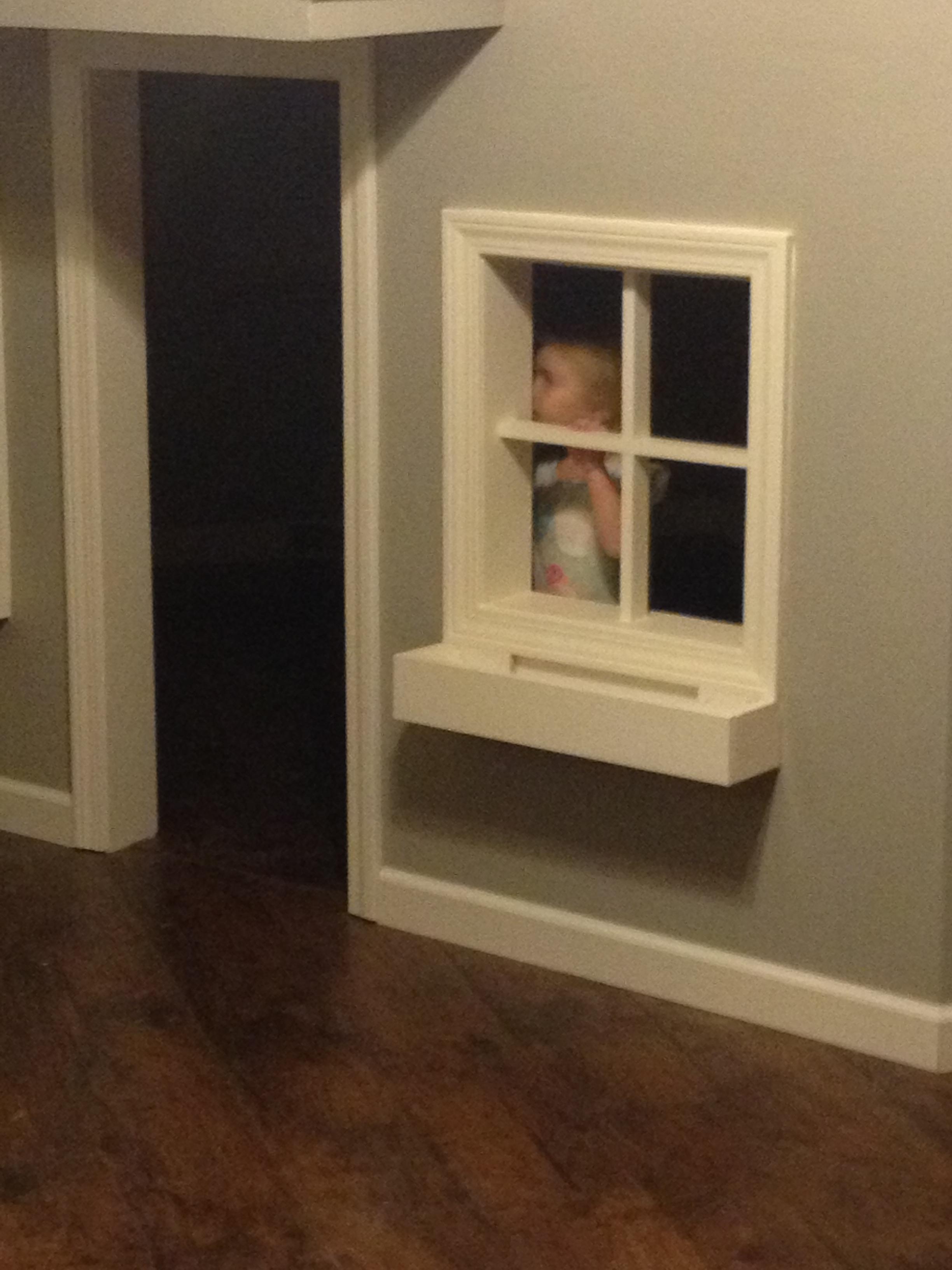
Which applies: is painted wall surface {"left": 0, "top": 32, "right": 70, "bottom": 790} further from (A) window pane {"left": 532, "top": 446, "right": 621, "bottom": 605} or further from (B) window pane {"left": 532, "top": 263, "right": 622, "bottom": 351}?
(A) window pane {"left": 532, "top": 446, "right": 621, "bottom": 605}

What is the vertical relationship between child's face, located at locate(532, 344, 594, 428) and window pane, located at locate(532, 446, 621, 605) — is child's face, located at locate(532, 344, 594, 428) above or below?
above

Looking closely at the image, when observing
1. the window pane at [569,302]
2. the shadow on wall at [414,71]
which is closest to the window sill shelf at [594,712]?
the window pane at [569,302]

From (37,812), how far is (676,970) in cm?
165

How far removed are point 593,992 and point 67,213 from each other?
6.42 feet

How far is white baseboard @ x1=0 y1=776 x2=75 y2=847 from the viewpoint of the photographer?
186 inches

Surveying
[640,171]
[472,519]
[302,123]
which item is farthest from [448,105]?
[302,123]

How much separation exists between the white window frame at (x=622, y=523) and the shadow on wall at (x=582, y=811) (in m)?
0.14

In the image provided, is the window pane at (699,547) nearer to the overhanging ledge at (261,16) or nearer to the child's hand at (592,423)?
the child's hand at (592,423)

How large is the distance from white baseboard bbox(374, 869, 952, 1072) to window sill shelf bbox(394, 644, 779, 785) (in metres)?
0.37

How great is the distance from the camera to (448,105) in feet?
12.7

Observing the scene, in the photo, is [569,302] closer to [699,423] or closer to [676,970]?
[699,423]

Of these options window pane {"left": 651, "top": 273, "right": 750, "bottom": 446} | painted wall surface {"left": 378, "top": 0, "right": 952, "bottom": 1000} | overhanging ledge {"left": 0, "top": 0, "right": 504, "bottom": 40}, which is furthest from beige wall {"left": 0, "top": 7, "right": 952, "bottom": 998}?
window pane {"left": 651, "top": 273, "right": 750, "bottom": 446}

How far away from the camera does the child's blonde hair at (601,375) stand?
13.0 ft

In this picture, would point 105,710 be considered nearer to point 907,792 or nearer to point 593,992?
point 593,992
